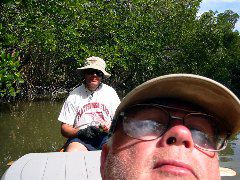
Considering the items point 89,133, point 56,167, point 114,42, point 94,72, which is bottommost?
point 56,167

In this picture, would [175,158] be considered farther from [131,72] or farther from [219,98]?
[131,72]

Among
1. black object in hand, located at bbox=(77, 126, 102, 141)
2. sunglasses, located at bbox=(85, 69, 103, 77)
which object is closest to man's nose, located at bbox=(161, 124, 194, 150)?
black object in hand, located at bbox=(77, 126, 102, 141)

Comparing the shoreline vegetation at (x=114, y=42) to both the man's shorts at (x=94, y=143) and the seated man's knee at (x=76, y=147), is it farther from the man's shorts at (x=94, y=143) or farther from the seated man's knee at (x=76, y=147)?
the seated man's knee at (x=76, y=147)

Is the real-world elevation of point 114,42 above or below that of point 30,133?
above

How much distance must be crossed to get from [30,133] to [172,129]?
32.9 feet

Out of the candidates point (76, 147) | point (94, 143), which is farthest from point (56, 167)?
point (94, 143)

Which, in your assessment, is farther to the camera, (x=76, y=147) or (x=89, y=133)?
(x=89, y=133)

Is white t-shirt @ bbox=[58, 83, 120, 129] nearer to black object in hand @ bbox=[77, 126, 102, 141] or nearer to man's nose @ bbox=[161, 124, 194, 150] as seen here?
black object in hand @ bbox=[77, 126, 102, 141]

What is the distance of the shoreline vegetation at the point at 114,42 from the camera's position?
13.0m

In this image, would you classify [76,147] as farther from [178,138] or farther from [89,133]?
[178,138]

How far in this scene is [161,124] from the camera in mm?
1352

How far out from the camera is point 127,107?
1410 mm

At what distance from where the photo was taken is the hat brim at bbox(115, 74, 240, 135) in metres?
1.32

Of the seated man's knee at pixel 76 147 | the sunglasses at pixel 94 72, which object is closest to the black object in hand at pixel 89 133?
the seated man's knee at pixel 76 147
